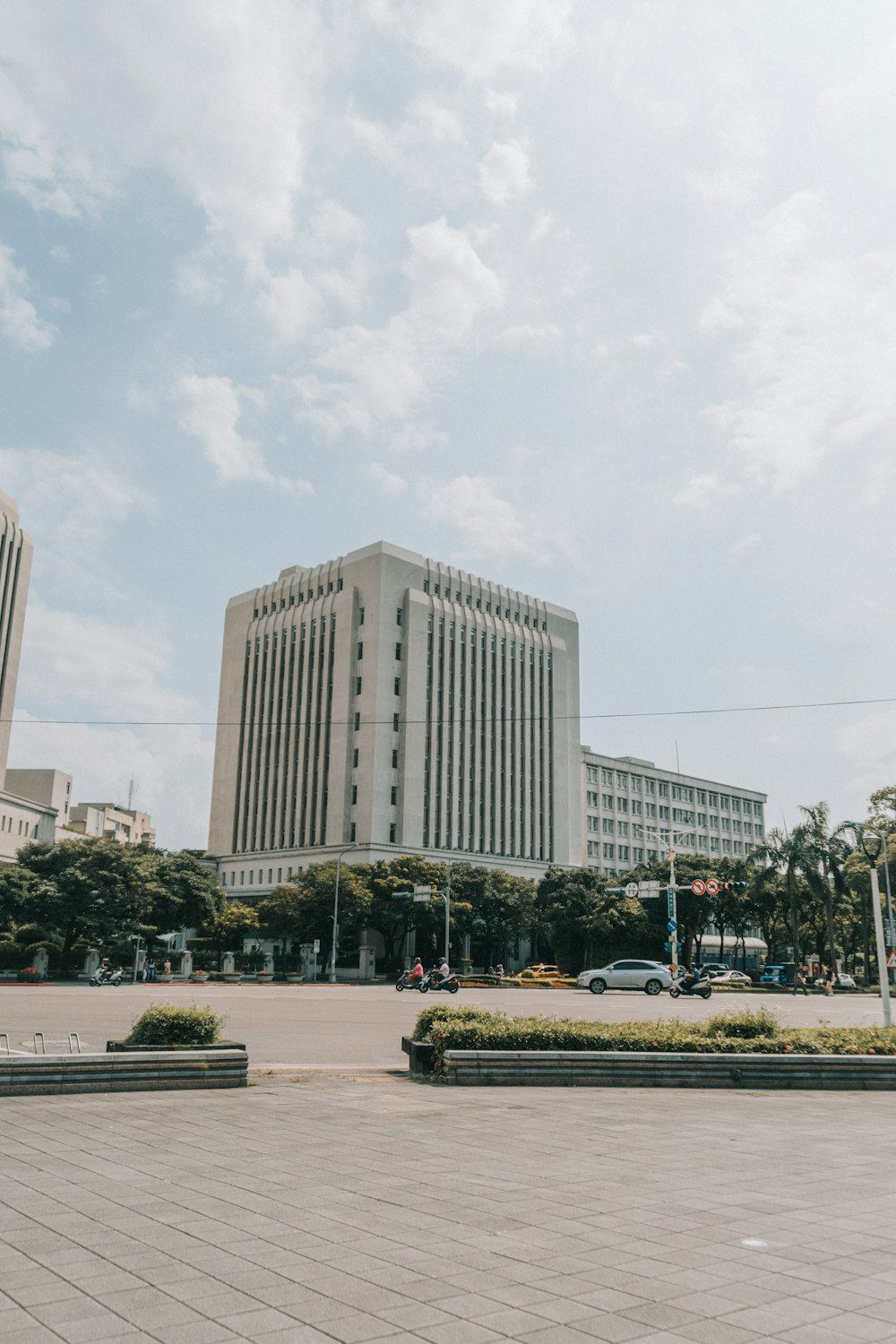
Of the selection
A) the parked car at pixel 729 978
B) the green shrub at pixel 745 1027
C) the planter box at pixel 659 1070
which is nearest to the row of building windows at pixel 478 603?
the parked car at pixel 729 978

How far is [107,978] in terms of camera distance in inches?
1796

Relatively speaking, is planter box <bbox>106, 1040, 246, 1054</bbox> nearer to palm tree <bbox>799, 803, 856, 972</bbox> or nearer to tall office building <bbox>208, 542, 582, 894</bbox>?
palm tree <bbox>799, 803, 856, 972</bbox>

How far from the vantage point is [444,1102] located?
11.1 meters

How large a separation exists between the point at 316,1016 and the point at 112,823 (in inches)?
4187

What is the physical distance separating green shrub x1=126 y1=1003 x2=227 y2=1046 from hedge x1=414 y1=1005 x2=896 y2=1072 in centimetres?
282

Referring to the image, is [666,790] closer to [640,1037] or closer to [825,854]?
[825,854]

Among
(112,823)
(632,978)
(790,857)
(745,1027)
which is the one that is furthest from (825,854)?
(112,823)

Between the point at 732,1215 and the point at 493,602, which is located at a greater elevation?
the point at 493,602

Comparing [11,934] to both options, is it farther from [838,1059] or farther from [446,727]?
[838,1059]

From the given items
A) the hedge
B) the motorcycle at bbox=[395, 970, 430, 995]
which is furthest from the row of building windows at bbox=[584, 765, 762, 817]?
the hedge

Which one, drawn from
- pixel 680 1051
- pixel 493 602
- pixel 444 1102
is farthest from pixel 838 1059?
pixel 493 602

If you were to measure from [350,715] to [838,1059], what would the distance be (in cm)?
6942

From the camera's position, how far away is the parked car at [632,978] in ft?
138

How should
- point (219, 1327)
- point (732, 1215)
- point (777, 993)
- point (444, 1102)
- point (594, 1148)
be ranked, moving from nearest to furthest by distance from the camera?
point (219, 1327) < point (732, 1215) < point (594, 1148) < point (444, 1102) < point (777, 993)
